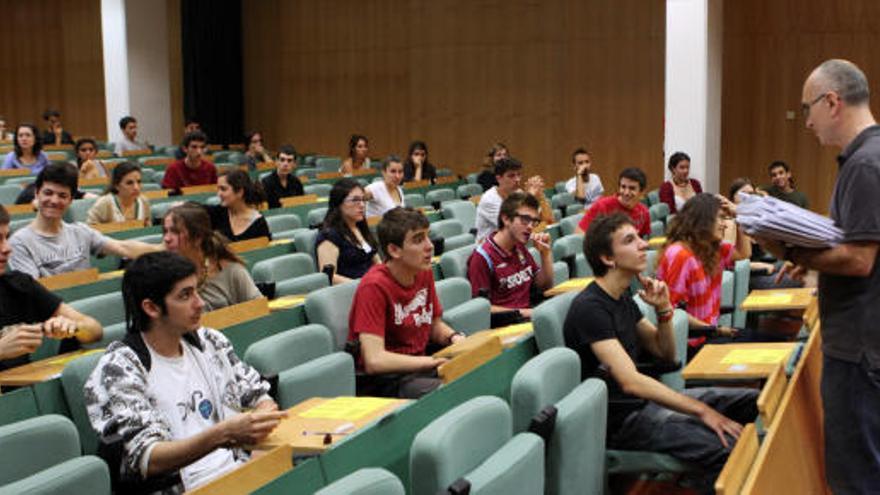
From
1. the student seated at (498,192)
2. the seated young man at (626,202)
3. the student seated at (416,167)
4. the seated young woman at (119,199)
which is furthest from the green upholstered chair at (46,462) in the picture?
the student seated at (416,167)

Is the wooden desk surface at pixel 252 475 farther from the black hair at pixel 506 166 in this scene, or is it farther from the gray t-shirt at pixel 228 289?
the black hair at pixel 506 166

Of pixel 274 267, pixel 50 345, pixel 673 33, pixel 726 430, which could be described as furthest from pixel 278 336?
pixel 673 33

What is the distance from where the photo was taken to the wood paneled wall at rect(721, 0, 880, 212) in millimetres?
13828

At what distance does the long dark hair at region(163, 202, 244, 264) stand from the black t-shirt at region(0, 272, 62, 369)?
28.0 inches

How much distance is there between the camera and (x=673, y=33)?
1188 centimetres

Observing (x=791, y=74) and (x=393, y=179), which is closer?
(x=393, y=179)

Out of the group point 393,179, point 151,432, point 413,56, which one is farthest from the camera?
point 413,56

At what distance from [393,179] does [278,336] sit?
18.8 ft

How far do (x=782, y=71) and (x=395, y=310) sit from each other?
11065mm

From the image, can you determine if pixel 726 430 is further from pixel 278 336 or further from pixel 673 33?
pixel 673 33

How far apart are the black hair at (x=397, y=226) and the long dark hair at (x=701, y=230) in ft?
5.31

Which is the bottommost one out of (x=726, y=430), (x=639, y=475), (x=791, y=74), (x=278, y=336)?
(x=639, y=475)

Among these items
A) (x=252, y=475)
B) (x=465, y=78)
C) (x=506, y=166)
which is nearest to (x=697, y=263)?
(x=506, y=166)

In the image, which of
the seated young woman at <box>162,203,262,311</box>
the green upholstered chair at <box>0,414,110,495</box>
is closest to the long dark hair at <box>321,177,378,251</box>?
the seated young woman at <box>162,203,262,311</box>
